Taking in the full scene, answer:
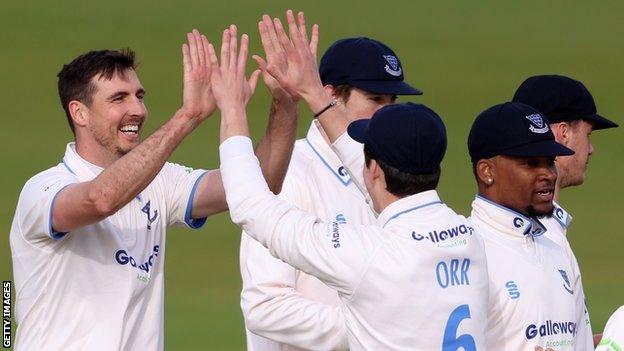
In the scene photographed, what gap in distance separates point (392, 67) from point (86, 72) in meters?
1.25

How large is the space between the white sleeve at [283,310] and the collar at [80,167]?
720 mm

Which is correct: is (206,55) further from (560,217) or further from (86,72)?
(560,217)

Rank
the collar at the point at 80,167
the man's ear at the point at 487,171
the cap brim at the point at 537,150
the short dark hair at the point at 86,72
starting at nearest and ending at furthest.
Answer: the cap brim at the point at 537,150 → the man's ear at the point at 487,171 → the collar at the point at 80,167 → the short dark hair at the point at 86,72

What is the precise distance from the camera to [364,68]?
589cm

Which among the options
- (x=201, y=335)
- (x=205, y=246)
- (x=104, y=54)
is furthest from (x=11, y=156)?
(x=104, y=54)

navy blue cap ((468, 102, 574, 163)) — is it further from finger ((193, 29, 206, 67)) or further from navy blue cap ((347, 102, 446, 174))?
finger ((193, 29, 206, 67))

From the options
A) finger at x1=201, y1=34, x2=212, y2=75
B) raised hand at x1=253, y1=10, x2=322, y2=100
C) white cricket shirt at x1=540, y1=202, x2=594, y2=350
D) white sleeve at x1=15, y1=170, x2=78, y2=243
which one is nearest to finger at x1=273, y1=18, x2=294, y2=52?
raised hand at x1=253, y1=10, x2=322, y2=100

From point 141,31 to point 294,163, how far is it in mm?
9300

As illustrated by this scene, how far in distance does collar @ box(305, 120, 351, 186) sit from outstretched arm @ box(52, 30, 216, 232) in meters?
0.66

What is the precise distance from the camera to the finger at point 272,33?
498 centimetres

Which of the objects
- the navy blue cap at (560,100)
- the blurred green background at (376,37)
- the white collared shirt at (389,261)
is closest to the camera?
the white collared shirt at (389,261)

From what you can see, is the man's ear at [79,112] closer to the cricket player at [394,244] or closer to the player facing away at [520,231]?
the cricket player at [394,244]

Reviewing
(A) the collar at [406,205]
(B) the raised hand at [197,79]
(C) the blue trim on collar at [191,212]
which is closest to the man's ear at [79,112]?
(C) the blue trim on collar at [191,212]

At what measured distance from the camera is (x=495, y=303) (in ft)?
16.5
